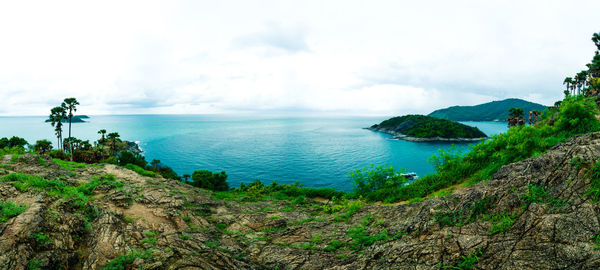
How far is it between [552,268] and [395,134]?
552 ft

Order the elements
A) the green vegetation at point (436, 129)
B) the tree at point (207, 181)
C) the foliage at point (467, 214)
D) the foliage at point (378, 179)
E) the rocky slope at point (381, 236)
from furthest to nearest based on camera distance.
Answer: the green vegetation at point (436, 129)
the tree at point (207, 181)
the foliage at point (378, 179)
the foliage at point (467, 214)
the rocky slope at point (381, 236)

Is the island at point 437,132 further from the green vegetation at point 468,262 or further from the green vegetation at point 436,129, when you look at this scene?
the green vegetation at point 468,262

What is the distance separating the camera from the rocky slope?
21.4ft

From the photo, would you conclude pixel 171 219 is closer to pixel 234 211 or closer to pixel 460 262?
pixel 234 211

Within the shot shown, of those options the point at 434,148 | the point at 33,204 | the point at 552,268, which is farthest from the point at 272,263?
the point at 434,148

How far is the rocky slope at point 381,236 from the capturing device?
6.54 meters

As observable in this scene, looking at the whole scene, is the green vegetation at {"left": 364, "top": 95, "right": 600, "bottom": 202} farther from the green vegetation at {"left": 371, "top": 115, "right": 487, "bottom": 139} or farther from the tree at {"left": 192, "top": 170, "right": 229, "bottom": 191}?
the green vegetation at {"left": 371, "top": 115, "right": 487, "bottom": 139}

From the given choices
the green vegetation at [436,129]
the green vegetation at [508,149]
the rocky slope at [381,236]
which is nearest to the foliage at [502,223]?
the rocky slope at [381,236]

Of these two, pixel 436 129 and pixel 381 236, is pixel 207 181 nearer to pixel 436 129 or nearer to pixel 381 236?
pixel 381 236

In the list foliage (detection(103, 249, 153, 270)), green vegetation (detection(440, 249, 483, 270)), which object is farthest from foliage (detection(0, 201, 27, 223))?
green vegetation (detection(440, 249, 483, 270))

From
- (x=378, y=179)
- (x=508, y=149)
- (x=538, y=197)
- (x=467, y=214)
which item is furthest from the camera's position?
(x=378, y=179)

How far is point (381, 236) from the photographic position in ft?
33.7

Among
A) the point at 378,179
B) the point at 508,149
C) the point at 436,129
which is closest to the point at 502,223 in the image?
the point at 508,149

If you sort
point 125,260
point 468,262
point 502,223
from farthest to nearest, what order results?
point 502,223, point 125,260, point 468,262
